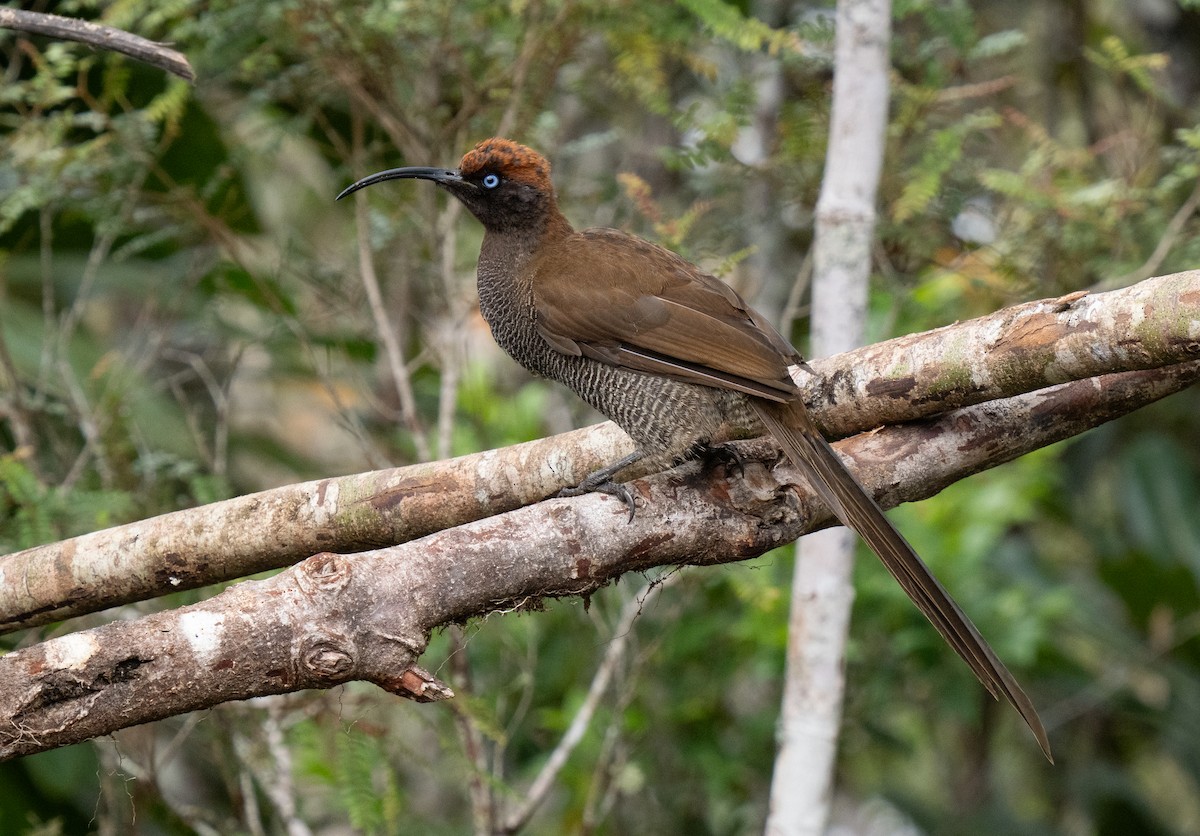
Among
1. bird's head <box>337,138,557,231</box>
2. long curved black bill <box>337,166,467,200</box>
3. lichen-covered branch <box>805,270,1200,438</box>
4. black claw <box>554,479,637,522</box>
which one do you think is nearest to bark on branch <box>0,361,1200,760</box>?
black claw <box>554,479,637,522</box>

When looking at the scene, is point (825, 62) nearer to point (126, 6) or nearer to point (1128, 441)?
point (126, 6)

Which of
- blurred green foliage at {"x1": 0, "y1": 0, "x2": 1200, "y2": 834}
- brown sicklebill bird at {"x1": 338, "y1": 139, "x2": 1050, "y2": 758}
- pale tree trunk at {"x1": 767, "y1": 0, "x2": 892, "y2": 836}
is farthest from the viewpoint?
blurred green foliage at {"x1": 0, "y1": 0, "x2": 1200, "y2": 834}

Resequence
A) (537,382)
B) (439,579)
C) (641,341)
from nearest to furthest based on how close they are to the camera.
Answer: (439,579), (641,341), (537,382)

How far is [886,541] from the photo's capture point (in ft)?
9.18

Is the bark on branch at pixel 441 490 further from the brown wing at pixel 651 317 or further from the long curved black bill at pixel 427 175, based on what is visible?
the long curved black bill at pixel 427 175

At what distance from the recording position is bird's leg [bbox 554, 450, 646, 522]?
2.90m

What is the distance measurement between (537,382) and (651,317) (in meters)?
2.76

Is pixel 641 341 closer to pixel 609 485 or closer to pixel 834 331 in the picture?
pixel 609 485

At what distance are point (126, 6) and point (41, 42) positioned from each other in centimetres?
159

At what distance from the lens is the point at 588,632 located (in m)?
5.04

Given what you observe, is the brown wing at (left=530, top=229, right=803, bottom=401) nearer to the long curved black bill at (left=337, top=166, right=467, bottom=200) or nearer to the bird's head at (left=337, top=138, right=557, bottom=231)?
the bird's head at (left=337, top=138, right=557, bottom=231)

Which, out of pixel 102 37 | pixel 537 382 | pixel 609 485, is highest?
pixel 102 37

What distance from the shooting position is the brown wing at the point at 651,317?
10.4 feet

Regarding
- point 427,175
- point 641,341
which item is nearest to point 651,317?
point 641,341
